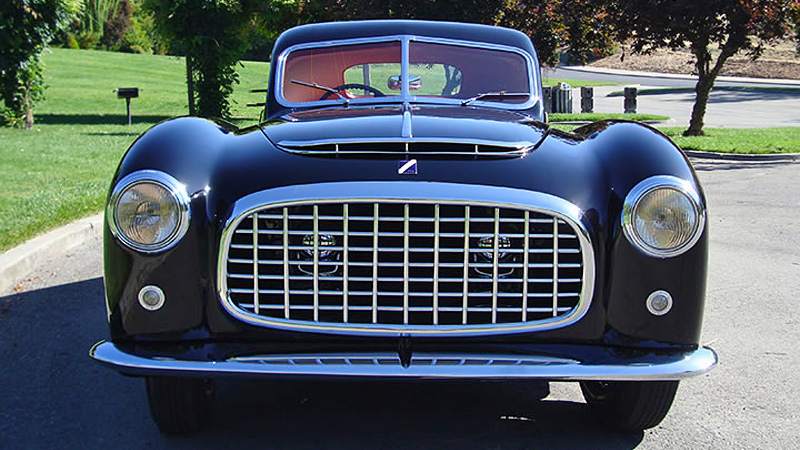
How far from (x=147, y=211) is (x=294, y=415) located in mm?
1128

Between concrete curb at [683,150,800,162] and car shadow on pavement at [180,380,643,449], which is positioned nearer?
car shadow on pavement at [180,380,643,449]

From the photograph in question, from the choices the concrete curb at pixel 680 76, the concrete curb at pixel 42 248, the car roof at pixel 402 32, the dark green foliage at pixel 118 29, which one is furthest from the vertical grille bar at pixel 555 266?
the dark green foliage at pixel 118 29

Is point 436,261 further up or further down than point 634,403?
further up

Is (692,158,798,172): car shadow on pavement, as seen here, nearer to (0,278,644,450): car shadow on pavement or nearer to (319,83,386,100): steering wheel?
(319,83,386,100): steering wheel

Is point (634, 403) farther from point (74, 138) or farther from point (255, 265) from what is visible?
point (74, 138)

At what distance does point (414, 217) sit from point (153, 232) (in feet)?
3.14

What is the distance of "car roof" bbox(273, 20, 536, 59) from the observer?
530 cm

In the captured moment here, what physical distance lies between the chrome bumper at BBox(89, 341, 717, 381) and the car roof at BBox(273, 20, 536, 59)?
267cm

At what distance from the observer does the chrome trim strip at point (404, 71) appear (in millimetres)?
4766

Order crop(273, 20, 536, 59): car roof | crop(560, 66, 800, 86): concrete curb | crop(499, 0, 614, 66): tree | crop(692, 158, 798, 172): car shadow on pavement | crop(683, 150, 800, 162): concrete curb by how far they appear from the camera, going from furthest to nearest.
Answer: crop(560, 66, 800, 86): concrete curb
crop(499, 0, 614, 66): tree
crop(683, 150, 800, 162): concrete curb
crop(692, 158, 798, 172): car shadow on pavement
crop(273, 20, 536, 59): car roof

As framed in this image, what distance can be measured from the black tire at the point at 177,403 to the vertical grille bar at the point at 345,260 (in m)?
0.69

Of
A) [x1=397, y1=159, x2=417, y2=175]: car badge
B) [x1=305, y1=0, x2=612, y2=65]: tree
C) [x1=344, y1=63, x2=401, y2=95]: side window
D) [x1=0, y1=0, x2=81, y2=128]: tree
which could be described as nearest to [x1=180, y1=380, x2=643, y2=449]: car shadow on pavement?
[x1=397, y1=159, x2=417, y2=175]: car badge

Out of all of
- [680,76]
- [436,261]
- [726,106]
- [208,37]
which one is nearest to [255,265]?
[436,261]

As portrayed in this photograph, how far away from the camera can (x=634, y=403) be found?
3469 millimetres
